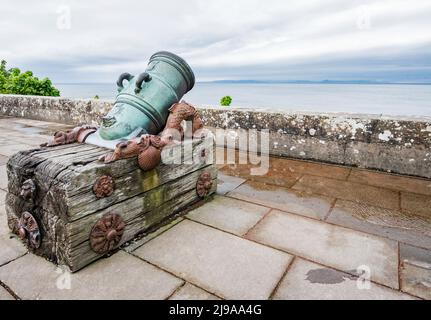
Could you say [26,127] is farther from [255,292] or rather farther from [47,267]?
[255,292]

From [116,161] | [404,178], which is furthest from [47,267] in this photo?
[404,178]

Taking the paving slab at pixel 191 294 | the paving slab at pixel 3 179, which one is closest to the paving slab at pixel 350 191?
the paving slab at pixel 191 294

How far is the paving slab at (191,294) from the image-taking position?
1.90 meters

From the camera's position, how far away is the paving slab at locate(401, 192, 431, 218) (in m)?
3.21

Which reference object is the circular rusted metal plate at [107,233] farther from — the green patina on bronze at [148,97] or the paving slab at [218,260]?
the green patina on bronze at [148,97]

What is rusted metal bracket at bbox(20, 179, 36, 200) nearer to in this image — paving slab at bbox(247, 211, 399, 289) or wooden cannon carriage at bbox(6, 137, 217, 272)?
wooden cannon carriage at bbox(6, 137, 217, 272)

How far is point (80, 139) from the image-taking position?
113 inches

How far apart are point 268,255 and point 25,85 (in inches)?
580

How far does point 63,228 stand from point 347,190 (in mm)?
3208

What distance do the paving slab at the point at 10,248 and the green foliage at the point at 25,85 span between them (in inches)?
519

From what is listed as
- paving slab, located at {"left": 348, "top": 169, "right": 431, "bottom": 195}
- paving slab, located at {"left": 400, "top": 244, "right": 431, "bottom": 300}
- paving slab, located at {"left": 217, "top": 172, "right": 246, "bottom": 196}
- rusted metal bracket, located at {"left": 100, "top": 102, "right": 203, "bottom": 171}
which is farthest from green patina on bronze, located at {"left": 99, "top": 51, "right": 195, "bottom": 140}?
paving slab, located at {"left": 348, "top": 169, "right": 431, "bottom": 195}

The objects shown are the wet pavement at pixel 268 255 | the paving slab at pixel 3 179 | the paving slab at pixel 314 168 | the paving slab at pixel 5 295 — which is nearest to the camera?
the paving slab at pixel 5 295

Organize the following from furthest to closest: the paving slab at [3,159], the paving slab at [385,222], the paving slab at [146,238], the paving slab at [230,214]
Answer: the paving slab at [3,159], the paving slab at [230,214], the paving slab at [385,222], the paving slab at [146,238]
